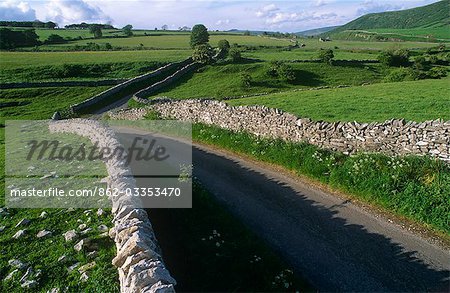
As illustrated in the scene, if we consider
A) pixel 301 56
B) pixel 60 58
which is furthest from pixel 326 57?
pixel 60 58

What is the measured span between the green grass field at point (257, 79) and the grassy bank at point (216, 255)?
3497 centimetres

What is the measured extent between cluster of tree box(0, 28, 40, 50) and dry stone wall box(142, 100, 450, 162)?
295ft

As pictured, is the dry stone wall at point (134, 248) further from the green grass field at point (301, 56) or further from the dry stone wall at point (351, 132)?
the green grass field at point (301, 56)

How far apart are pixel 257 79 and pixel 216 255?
45335 mm

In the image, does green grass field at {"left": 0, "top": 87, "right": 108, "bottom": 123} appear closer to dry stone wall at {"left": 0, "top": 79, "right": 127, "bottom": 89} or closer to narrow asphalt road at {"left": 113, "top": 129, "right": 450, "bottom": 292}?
dry stone wall at {"left": 0, "top": 79, "right": 127, "bottom": 89}

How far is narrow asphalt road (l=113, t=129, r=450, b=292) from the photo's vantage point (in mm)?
8781

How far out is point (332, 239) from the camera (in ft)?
34.2

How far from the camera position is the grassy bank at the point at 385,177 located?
10750 millimetres

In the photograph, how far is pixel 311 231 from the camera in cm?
1091

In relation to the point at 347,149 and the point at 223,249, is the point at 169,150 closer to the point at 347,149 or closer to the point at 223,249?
the point at 347,149

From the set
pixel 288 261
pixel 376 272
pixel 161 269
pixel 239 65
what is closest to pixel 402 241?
pixel 376 272

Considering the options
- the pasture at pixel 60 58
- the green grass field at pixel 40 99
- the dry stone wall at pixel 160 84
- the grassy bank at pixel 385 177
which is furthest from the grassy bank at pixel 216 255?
the pasture at pixel 60 58

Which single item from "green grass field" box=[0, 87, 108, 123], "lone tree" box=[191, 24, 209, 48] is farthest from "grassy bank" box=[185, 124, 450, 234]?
"lone tree" box=[191, 24, 209, 48]

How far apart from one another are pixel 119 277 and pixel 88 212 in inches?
154
